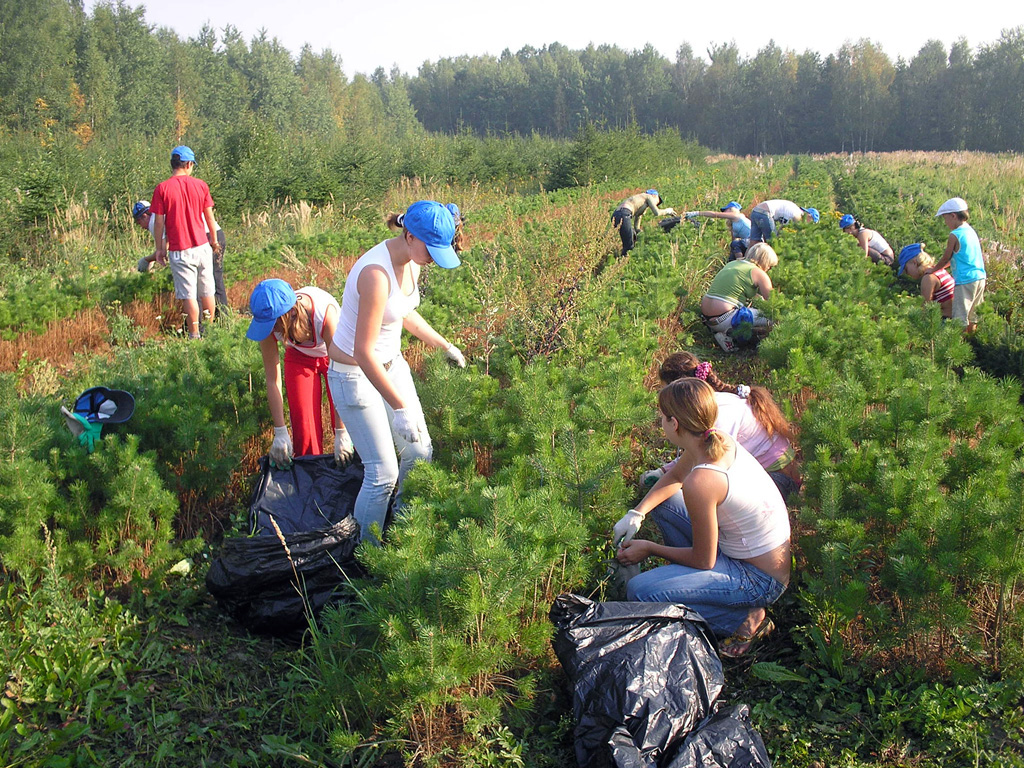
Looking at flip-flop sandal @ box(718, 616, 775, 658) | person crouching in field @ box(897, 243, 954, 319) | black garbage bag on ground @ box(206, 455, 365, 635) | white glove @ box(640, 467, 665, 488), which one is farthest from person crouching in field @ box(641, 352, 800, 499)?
person crouching in field @ box(897, 243, 954, 319)

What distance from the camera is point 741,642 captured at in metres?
2.94

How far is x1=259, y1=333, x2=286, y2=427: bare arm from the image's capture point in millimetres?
3475

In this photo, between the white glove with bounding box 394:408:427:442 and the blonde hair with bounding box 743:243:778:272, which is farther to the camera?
the blonde hair with bounding box 743:243:778:272

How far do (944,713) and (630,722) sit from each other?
1158mm

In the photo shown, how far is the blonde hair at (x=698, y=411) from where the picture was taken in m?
2.82

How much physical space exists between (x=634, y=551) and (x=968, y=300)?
5818 millimetres

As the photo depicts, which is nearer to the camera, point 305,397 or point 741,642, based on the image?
point 741,642

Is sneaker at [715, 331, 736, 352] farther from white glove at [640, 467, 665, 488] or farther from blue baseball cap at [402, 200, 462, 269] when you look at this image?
blue baseball cap at [402, 200, 462, 269]

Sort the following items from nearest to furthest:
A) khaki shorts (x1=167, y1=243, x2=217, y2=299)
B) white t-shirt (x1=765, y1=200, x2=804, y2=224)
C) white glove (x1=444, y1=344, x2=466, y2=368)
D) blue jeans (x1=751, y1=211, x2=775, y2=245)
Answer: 1. white glove (x1=444, y1=344, x2=466, y2=368)
2. khaki shorts (x1=167, y1=243, x2=217, y2=299)
3. blue jeans (x1=751, y1=211, x2=775, y2=245)
4. white t-shirt (x1=765, y1=200, x2=804, y2=224)

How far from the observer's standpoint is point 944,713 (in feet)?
8.05

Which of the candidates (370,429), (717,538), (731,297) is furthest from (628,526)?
(731,297)

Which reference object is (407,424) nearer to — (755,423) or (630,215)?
(755,423)

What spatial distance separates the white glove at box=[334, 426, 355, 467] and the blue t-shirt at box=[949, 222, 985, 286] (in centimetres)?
630

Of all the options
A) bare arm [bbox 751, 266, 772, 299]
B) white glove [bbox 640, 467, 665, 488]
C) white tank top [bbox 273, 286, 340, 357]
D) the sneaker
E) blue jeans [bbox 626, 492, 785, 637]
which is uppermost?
white tank top [bbox 273, 286, 340, 357]
